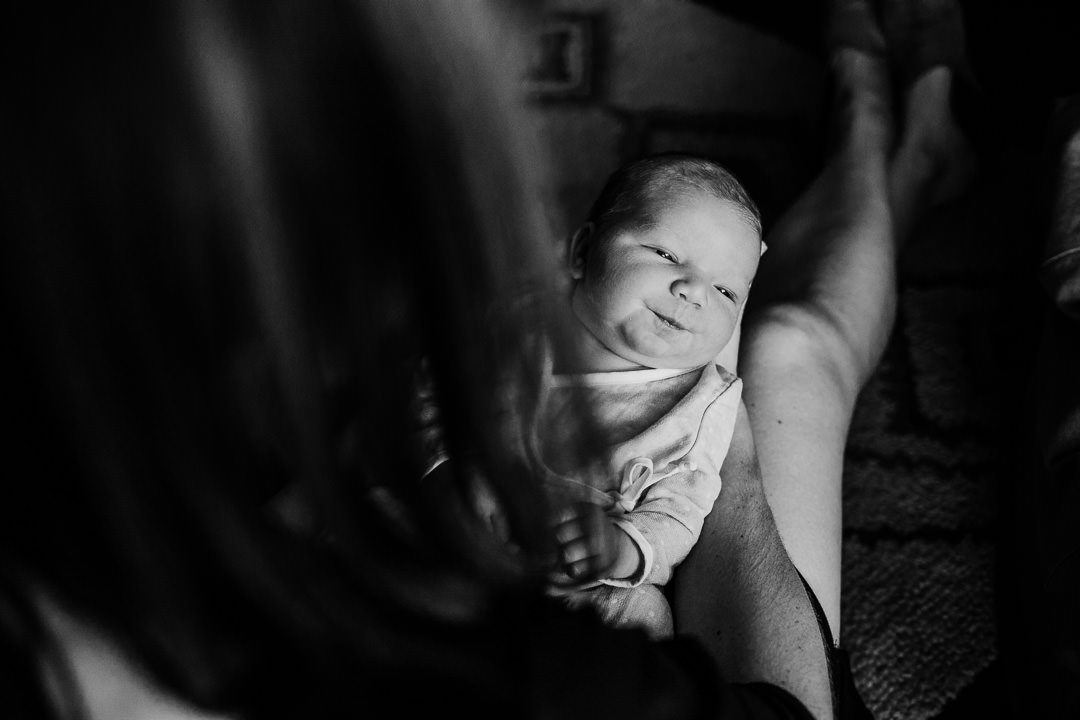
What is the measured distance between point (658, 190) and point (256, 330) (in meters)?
0.48

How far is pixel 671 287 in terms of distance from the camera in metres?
0.71

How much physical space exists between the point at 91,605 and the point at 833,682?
1.48 feet

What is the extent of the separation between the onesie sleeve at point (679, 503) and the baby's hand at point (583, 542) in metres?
0.10

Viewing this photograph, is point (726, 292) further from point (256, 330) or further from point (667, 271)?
point (256, 330)

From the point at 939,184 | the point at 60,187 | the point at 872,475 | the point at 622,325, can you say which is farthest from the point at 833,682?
the point at 939,184

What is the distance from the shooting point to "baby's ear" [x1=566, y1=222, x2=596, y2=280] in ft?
2.59

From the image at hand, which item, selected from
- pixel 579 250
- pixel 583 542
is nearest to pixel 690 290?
pixel 579 250

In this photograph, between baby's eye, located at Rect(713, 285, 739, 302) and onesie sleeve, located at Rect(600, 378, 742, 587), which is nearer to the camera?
onesie sleeve, located at Rect(600, 378, 742, 587)

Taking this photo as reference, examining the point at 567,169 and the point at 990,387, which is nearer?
the point at 990,387

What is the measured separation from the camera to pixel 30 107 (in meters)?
0.29

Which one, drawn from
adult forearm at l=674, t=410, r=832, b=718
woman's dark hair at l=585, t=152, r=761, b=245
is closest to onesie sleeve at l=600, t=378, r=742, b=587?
adult forearm at l=674, t=410, r=832, b=718

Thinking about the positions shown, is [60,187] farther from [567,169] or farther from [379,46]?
[567,169]

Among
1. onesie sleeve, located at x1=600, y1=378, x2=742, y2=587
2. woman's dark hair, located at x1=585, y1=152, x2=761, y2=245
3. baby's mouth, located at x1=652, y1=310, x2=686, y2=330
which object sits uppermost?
woman's dark hair, located at x1=585, y1=152, x2=761, y2=245

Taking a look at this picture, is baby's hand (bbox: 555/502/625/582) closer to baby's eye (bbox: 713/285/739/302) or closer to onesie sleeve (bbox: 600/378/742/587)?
onesie sleeve (bbox: 600/378/742/587)
